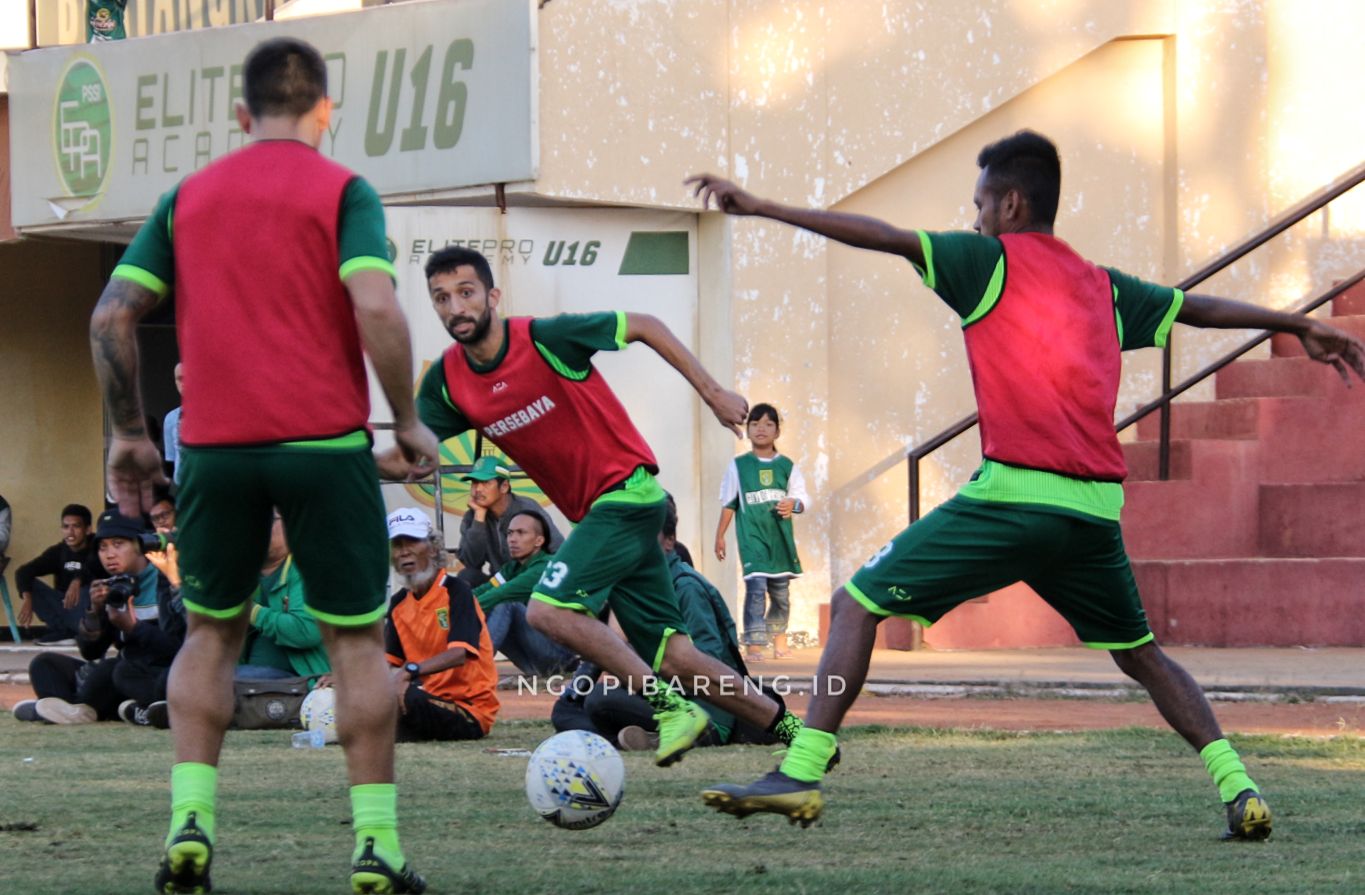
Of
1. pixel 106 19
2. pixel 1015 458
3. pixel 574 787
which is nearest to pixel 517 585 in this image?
pixel 574 787

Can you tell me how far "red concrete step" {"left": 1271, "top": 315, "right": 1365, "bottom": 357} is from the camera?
16.8m

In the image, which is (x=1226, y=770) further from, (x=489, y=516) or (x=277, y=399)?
(x=489, y=516)

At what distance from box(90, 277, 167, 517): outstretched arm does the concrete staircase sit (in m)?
11.1

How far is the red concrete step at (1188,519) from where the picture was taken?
1603cm

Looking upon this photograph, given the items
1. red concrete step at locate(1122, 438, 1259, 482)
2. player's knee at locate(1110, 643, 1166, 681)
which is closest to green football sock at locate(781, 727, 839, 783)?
player's knee at locate(1110, 643, 1166, 681)

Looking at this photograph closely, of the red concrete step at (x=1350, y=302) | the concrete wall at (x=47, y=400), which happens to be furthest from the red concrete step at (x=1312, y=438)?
the concrete wall at (x=47, y=400)

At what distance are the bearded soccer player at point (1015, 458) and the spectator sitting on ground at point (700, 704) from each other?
3.60 meters

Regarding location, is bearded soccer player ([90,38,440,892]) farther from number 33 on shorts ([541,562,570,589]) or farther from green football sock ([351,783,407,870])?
number 33 on shorts ([541,562,570,589])

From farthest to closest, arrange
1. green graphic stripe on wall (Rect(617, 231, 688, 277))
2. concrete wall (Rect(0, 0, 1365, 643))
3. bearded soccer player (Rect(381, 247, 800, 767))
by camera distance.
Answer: green graphic stripe on wall (Rect(617, 231, 688, 277)) → concrete wall (Rect(0, 0, 1365, 643)) → bearded soccer player (Rect(381, 247, 800, 767))

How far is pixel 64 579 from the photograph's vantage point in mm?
18797

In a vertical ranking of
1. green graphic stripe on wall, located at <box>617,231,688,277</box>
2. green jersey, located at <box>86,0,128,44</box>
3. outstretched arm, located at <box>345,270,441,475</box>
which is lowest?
outstretched arm, located at <box>345,270,441,475</box>

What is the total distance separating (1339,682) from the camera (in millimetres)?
12523

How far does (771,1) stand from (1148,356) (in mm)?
4523

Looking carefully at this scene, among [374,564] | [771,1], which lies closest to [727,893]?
[374,564]
